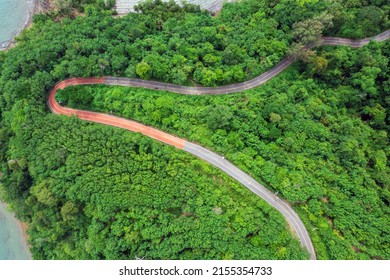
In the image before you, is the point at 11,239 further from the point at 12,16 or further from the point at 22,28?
the point at 12,16

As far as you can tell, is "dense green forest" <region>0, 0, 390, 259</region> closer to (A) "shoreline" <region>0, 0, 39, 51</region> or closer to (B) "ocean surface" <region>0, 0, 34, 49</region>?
(A) "shoreline" <region>0, 0, 39, 51</region>

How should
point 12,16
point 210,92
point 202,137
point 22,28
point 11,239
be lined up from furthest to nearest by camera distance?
point 12,16, point 22,28, point 11,239, point 210,92, point 202,137

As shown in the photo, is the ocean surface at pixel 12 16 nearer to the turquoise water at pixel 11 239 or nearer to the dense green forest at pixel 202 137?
the dense green forest at pixel 202 137

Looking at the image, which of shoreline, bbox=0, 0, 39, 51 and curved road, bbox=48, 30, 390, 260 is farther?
shoreline, bbox=0, 0, 39, 51

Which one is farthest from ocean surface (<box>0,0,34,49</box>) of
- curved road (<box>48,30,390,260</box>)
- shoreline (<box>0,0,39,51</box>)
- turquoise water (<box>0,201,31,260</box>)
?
turquoise water (<box>0,201,31,260</box>)

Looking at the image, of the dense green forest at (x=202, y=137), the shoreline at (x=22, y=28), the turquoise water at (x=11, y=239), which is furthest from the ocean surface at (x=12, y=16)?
the turquoise water at (x=11, y=239)

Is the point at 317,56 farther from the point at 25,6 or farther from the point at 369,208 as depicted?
the point at 25,6

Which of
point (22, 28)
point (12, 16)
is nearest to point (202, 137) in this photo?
point (22, 28)
